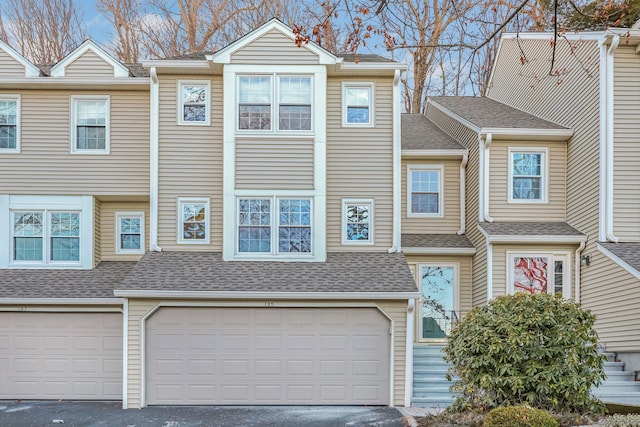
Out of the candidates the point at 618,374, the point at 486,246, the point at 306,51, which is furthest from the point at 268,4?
the point at 618,374

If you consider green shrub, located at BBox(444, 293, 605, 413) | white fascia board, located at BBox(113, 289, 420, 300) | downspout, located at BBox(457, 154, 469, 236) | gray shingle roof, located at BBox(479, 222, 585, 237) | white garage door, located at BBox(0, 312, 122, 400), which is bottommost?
white garage door, located at BBox(0, 312, 122, 400)

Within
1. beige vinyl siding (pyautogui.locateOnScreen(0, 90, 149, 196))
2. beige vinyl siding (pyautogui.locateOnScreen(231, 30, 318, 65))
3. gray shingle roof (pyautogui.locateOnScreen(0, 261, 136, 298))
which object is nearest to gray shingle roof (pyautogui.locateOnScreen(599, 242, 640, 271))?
beige vinyl siding (pyautogui.locateOnScreen(231, 30, 318, 65))

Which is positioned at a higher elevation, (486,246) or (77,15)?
(77,15)

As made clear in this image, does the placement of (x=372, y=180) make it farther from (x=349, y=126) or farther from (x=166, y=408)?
(x=166, y=408)

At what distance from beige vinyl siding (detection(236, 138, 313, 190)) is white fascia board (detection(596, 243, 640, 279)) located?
19.9 ft

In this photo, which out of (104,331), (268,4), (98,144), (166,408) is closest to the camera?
(166,408)

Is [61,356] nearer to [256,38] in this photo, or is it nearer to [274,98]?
[274,98]

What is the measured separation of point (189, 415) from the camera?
1173 cm

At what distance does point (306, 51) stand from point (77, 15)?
612 inches

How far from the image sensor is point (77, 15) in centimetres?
2561

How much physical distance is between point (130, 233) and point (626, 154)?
1071cm

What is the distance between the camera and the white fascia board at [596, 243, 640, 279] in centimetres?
1229

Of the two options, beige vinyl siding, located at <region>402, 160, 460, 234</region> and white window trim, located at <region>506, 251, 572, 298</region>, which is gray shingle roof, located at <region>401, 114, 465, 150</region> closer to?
beige vinyl siding, located at <region>402, 160, 460, 234</region>

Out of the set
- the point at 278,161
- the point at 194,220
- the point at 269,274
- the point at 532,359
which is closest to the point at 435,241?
the point at 278,161
